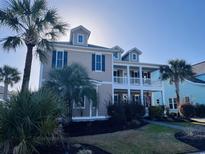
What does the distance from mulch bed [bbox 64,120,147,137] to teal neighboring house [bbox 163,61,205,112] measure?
15820mm

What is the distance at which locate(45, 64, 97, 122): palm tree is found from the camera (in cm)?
1420

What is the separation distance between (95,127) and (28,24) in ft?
30.6

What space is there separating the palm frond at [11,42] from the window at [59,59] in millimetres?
6998

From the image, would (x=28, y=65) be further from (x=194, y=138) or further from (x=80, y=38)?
(x=194, y=138)

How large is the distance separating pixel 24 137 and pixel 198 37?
53.8 ft

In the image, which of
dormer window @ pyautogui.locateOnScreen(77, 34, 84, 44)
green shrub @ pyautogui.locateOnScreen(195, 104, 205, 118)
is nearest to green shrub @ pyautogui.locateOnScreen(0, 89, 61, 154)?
dormer window @ pyautogui.locateOnScreen(77, 34, 84, 44)

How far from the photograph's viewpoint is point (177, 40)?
54.0 feet

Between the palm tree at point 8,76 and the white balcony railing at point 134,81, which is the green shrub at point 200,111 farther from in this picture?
the palm tree at point 8,76

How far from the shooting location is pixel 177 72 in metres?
22.9

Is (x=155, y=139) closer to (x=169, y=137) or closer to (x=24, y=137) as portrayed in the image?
(x=169, y=137)

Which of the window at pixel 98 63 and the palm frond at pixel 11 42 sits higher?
the window at pixel 98 63

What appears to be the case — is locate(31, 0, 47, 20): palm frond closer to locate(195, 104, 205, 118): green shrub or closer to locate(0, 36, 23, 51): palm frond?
locate(0, 36, 23, 51): palm frond

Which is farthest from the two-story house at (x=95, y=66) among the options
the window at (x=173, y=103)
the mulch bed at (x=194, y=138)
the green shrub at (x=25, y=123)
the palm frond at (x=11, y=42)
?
the green shrub at (x=25, y=123)

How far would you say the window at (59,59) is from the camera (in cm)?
1903
